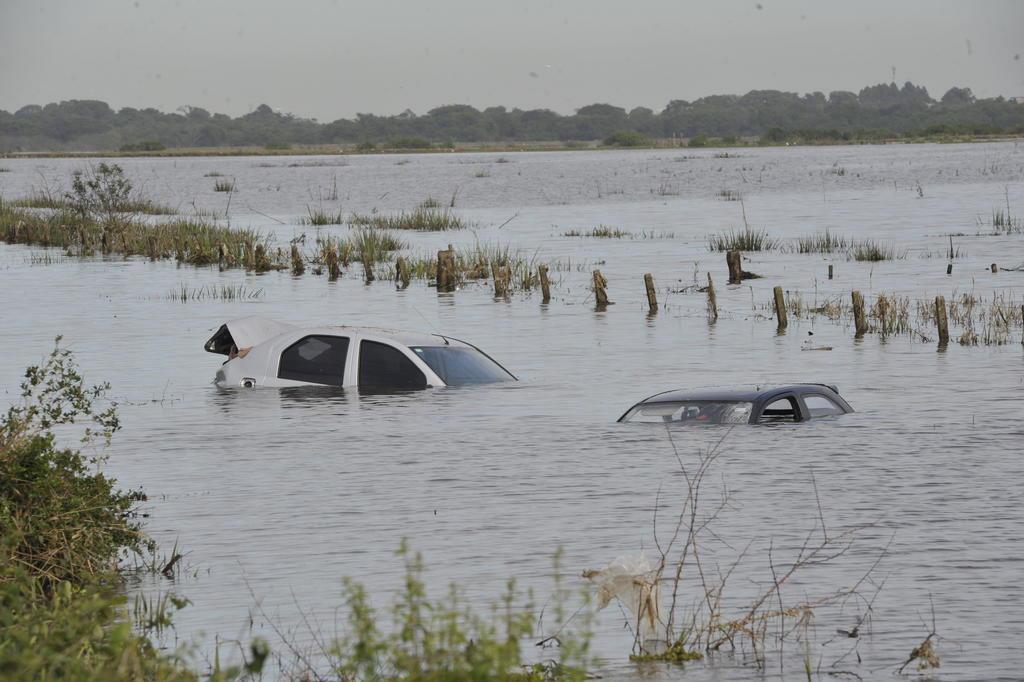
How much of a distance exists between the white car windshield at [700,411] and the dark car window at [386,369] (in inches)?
132

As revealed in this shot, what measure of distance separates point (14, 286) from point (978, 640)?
1538 inches

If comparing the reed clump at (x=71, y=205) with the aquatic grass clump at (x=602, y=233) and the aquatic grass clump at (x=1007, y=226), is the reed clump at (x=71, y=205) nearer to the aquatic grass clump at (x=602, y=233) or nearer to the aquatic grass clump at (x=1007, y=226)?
the aquatic grass clump at (x=602, y=233)

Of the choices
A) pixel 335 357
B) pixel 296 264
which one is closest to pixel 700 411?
pixel 335 357

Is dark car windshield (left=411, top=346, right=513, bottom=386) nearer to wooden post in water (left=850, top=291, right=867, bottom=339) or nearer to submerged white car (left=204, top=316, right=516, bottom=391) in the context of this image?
submerged white car (left=204, top=316, right=516, bottom=391)

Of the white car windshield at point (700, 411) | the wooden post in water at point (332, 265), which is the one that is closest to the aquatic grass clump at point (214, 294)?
the wooden post in water at point (332, 265)

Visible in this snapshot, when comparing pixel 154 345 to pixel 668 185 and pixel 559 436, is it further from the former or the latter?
pixel 668 185

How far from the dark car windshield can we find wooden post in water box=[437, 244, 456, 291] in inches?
754

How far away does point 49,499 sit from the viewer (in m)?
11.1

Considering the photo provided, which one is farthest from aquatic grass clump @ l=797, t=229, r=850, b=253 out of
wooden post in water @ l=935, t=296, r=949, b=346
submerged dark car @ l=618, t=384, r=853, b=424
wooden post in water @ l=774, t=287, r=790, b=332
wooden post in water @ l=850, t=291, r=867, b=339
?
submerged dark car @ l=618, t=384, r=853, b=424

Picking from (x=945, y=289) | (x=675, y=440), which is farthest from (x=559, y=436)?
(x=945, y=289)

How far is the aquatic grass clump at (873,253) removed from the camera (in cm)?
5016

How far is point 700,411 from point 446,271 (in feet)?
78.3

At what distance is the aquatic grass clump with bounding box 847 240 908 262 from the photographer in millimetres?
50156

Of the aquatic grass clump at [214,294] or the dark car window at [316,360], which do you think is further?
the aquatic grass clump at [214,294]
